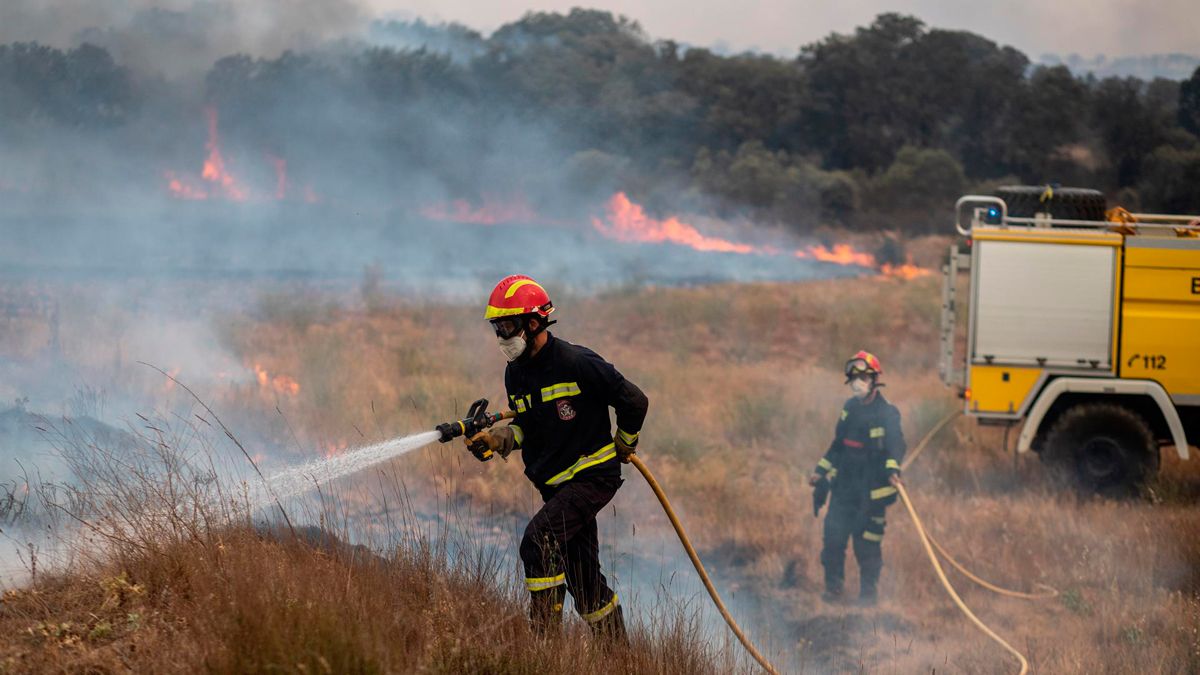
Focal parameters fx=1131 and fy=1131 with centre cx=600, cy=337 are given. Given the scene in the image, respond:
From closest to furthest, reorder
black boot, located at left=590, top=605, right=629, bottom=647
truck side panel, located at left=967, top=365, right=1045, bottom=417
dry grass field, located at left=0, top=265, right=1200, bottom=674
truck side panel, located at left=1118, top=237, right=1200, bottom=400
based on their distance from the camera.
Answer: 1. dry grass field, located at left=0, top=265, right=1200, bottom=674
2. black boot, located at left=590, top=605, right=629, bottom=647
3. truck side panel, located at left=1118, top=237, right=1200, bottom=400
4. truck side panel, located at left=967, top=365, right=1045, bottom=417

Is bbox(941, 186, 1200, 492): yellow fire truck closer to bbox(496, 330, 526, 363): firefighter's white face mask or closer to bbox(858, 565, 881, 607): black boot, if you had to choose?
bbox(858, 565, 881, 607): black boot

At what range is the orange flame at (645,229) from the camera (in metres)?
32.8

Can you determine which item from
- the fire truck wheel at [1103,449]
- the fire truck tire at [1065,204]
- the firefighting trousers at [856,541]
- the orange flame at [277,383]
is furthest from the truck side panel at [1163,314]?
the orange flame at [277,383]

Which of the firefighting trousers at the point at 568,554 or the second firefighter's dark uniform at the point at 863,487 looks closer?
the firefighting trousers at the point at 568,554

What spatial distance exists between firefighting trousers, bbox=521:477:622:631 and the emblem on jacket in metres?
0.33

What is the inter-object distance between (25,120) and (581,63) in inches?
1185

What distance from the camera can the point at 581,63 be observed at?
146 ft

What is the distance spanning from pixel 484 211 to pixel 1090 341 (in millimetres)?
22193

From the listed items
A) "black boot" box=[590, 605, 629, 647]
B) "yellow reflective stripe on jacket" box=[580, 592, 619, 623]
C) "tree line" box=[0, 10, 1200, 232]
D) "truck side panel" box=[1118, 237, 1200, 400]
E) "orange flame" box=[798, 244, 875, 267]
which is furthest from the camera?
"orange flame" box=[798, 244, 875, 267]

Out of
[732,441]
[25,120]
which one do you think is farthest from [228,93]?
[732,441]

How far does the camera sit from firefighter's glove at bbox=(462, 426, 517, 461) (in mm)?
5707

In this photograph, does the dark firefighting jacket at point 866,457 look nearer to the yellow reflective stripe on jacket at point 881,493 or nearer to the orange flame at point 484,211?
the yellow reflective stripe on jacket at point 881,493

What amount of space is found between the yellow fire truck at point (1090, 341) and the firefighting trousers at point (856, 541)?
293 centimetres

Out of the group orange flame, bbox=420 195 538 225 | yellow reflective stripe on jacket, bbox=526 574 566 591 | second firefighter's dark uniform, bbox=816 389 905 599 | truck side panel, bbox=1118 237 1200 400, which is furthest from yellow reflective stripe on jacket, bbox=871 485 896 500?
orange flame, bbox=420 195 538 225
